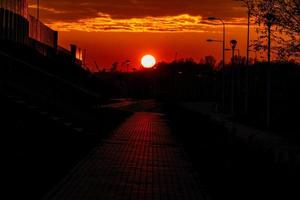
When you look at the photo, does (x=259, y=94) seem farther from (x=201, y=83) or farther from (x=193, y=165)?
(x=201, y=83)

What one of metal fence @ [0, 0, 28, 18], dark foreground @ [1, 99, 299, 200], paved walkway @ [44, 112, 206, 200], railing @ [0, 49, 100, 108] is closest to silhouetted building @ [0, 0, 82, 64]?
metal fence @ [0, 0, 28, 18]

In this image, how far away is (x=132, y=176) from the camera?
14438 millimetres

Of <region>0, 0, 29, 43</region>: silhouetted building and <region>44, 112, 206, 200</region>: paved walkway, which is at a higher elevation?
<region>0, 0, 29, 43</region>: silhouetted building

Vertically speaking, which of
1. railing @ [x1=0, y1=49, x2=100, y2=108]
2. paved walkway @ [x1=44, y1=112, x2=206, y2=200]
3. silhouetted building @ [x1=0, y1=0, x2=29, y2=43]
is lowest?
paved walkway @ [x1=44, y1=112, x2=206, y2=200]

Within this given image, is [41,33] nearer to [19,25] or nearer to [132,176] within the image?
[19,25]

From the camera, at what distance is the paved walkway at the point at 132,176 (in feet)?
39.3

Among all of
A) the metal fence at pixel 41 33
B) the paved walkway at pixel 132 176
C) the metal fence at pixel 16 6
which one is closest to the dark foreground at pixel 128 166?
the paved walkway at pixel 132 176

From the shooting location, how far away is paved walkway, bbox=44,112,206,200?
39.3 feet

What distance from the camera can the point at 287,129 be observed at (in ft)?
120

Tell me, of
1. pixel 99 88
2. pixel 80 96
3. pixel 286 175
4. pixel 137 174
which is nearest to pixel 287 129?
pixel 80 96

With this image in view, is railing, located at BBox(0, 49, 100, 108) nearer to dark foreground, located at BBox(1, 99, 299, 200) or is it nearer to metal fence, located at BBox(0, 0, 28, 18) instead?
dark foreground, located at BBox(1, 99, 299, 200)

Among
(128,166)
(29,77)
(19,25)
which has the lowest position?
(128,166)

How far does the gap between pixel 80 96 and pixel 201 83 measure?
144 metres

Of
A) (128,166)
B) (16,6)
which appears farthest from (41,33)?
(128,166)
